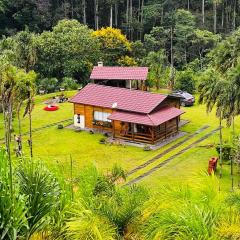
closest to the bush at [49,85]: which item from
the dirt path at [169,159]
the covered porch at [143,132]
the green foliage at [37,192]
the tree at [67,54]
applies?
the tree at [67,54]

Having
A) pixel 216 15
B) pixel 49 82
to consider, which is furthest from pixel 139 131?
pixel 216 15

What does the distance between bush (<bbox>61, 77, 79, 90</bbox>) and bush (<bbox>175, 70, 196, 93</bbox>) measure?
13.0 metres

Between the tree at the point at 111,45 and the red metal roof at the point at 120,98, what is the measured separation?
79.1 ft

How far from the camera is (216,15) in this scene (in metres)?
93.6

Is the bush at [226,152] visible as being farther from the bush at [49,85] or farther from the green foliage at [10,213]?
the bush at [49,85]

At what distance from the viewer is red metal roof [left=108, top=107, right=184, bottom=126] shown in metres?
42.6

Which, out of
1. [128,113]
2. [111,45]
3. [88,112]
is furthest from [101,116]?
[111,45]

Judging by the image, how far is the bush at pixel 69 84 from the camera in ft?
212

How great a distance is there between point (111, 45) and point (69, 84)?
1105cm

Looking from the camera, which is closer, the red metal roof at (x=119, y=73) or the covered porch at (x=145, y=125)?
the covered porch at (x=145, y=125)

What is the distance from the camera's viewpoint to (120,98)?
4638 cm

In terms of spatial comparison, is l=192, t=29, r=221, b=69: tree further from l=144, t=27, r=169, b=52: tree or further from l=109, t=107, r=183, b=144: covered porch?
l=109, t=107, r=183, b=144: covered porch

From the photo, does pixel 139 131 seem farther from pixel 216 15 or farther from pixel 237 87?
pixel 216 15

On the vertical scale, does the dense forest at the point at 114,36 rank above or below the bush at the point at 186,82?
above
